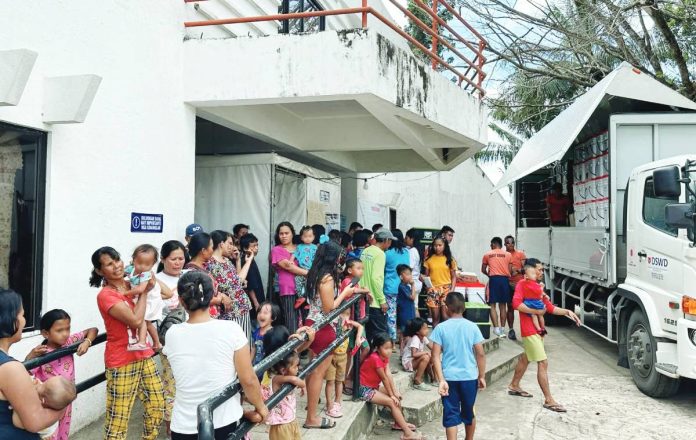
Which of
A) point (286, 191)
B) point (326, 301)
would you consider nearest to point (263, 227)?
point (286, 191)

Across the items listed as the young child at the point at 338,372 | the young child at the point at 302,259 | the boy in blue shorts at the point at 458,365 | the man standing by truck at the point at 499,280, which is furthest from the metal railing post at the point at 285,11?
the boy in blue shorts at the point at 458,365

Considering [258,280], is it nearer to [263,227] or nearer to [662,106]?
[263,227]

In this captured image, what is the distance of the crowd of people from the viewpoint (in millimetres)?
2502

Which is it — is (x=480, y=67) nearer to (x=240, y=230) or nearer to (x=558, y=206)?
(x=558, y=206)

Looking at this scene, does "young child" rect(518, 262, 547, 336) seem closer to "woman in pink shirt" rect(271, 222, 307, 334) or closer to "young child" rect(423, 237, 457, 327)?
"young child" rect(423, 237, 457, 327)

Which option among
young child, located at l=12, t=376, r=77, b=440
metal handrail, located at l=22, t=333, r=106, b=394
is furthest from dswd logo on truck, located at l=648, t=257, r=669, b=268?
young child, located at l=12, t=376, r=77, b=440

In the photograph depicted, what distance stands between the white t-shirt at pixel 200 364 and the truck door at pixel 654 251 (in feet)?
15.6

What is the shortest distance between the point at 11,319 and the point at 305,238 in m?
3.68

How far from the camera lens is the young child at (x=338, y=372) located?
14.4ft

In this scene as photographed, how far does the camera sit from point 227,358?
2523 millimetres

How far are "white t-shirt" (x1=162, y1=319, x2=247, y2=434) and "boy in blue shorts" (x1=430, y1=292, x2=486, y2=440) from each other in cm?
203

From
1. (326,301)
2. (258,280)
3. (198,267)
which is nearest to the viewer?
(198,267)

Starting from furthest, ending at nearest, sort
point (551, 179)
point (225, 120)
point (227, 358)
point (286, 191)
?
point (551, 179) < point (286, 191) < point (225, 120) < point (227, 358)

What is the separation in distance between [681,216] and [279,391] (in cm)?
423
